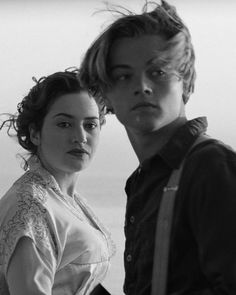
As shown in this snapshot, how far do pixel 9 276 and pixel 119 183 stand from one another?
155 cm

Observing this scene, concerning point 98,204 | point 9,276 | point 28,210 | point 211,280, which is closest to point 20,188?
point 28,210

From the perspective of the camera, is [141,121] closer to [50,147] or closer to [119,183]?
[50,147]

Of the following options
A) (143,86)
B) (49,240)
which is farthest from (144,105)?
(49,240)

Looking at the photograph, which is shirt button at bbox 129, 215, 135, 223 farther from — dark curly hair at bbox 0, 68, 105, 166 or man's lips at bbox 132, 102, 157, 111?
dark curly hair at bbox 0, 68, 105, 166

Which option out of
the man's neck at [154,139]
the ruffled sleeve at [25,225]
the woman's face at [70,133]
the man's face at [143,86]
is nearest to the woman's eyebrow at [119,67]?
the man's face at [143,86]

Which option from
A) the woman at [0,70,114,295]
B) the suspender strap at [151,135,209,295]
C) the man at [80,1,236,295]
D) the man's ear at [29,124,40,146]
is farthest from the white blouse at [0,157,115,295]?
the suspender strap at [151,135,209,295]

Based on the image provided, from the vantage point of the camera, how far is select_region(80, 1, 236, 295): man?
1043mm

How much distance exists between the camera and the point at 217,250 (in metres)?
1.03

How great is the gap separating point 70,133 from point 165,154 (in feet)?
3.60

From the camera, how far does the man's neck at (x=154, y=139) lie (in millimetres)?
1243

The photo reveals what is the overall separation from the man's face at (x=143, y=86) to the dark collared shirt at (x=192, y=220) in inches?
1.9

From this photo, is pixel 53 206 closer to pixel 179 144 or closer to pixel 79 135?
pixel 79 135

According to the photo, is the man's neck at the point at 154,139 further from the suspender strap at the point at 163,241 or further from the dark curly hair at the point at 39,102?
the dark curly hair at the point at 39,102

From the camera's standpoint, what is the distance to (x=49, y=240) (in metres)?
2.04
